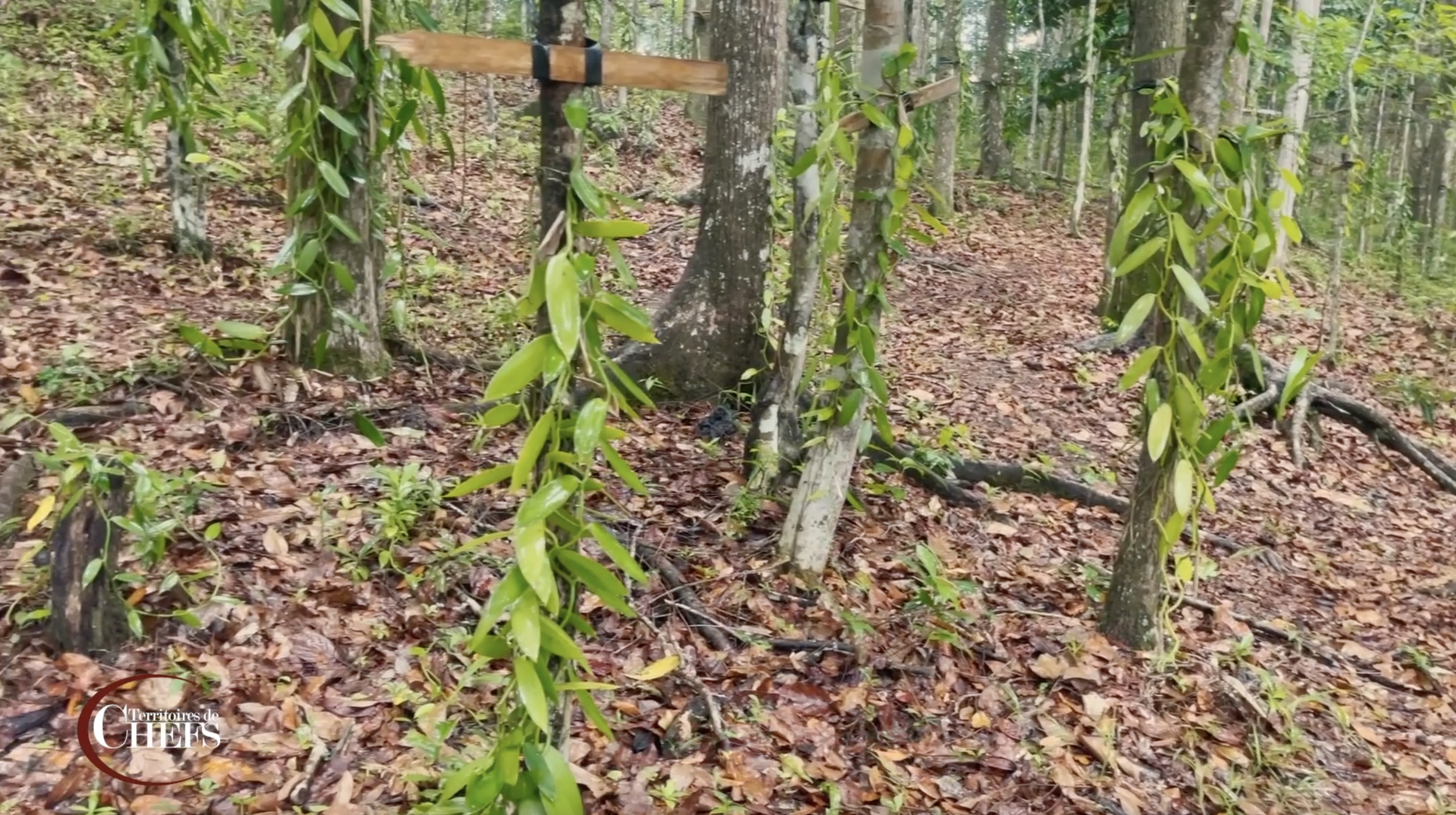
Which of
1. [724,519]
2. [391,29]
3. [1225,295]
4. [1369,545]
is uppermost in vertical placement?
[391,29]

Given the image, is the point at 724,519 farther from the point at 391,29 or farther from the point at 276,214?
the point at 276,214

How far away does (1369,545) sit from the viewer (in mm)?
4551

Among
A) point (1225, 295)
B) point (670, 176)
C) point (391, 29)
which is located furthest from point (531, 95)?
point (1225, 295)

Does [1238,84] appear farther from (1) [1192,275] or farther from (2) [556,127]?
(2) [556,127]

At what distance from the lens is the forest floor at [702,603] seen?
7.48 feet

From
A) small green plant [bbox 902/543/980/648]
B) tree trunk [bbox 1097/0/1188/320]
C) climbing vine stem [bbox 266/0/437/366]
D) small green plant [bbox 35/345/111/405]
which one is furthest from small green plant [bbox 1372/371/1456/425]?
small green plant [bbox 35/345/111/405]

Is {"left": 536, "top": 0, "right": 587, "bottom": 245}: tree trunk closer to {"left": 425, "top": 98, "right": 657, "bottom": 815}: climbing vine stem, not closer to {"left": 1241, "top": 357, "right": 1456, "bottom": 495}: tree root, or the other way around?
{"left": 425, "top": 98, "right": 657, "bottom": 815}: climbing vine stem

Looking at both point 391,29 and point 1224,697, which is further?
point 391,29

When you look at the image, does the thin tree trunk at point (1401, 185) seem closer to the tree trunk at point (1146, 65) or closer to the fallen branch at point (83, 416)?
the tree trunk at point (1146, 65)

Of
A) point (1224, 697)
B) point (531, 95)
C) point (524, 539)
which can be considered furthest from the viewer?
point (531, 95)

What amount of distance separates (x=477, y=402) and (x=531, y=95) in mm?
9325
